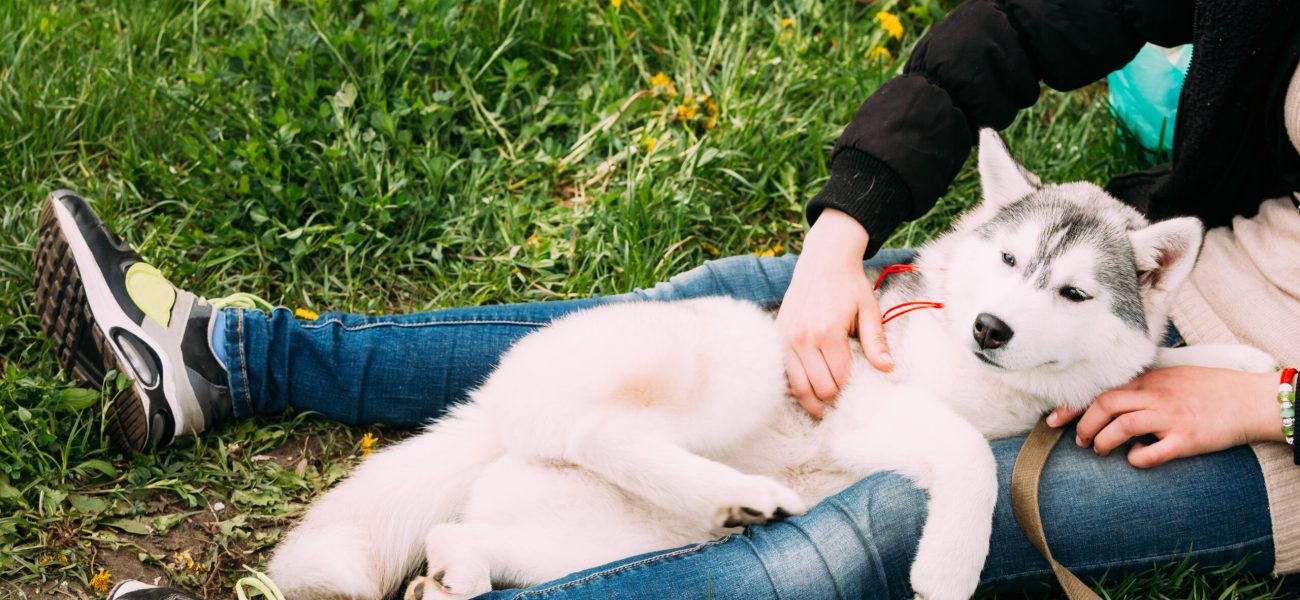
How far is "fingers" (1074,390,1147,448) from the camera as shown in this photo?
8.38ft

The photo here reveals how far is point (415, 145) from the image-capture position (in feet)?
13.0

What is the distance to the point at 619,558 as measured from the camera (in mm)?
2475

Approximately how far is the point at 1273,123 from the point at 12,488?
11.3 ft

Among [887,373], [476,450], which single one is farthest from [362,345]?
[887,373]

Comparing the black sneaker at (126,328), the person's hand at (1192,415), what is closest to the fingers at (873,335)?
A: the person's hand at (1192,415)

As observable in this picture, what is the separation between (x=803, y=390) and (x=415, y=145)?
6.63 feet

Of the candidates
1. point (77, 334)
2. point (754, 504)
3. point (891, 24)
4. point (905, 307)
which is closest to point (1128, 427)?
point (905, 307)

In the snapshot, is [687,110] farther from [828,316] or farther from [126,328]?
[126,328]

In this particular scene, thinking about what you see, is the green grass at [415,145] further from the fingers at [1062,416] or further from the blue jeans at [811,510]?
the fingers at [1062,416]

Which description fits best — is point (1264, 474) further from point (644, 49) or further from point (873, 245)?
point (644, 49)

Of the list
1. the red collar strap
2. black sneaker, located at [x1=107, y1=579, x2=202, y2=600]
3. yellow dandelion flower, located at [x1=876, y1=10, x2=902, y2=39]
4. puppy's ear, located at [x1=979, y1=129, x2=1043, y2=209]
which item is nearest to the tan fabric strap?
the red collar strap

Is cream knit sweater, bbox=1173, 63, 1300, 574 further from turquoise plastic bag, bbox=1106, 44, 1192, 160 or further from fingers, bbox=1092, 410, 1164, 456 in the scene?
turquoise plastic bag, bbox=1106, 44, 1192, 160

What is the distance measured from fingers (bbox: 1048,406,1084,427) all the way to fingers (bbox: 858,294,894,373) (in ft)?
1.37

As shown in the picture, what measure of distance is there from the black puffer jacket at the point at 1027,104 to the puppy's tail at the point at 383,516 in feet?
4.05
